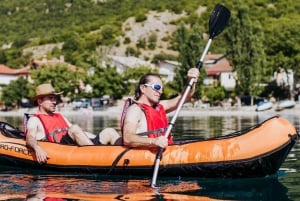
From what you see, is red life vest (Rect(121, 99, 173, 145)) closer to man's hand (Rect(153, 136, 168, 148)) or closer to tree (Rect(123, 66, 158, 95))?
man's hand (Rect(153, 136, 168, 148))

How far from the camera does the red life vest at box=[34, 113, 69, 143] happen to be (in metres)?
10.5

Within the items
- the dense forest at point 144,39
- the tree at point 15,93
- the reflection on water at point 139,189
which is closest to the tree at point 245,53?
the dense forest at point 144,39

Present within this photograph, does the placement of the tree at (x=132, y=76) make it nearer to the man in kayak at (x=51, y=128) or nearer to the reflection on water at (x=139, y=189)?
the man in kayak at (x=51, y=128)

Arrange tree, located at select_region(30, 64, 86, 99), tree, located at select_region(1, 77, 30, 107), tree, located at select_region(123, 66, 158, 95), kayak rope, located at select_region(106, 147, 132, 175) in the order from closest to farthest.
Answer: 1. kayak rope, located at select_region(106, 147, 132, 175)
2. tree, located at select_region(123, 66, 158, 95)
3. tree, located at select_region(30, 64, 86, 99)
4. tree, located at select_region(1, 77, 30, 107)

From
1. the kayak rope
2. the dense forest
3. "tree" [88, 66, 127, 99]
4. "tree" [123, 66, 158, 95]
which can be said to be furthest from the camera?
"tree" [123, 66, 158, 95]

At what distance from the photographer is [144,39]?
374 ft

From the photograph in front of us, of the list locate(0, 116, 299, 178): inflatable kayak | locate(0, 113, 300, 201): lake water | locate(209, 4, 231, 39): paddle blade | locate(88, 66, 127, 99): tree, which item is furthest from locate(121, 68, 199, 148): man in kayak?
locate(88, 66, 127, 99): tree

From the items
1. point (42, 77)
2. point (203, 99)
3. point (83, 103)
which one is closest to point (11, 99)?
point (42, 77)

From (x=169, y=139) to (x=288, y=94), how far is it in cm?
4571

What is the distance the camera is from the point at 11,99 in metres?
68.0

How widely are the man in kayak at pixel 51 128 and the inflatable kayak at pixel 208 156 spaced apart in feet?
2.05

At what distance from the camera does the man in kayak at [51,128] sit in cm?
1014

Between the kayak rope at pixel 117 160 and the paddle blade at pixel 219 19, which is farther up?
the paddle blade at pixel 219 19

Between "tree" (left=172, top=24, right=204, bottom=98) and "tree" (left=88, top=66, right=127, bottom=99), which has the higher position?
"tree" (left=172, top=24, right=204, bottom=98)
